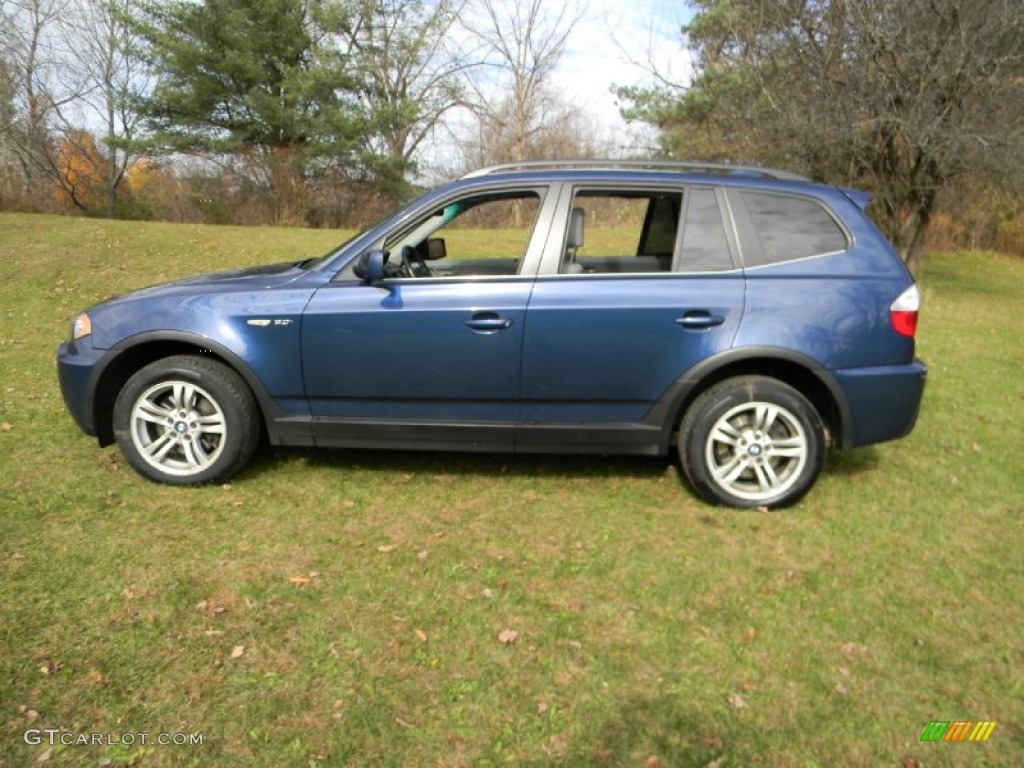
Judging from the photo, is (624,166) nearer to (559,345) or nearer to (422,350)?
(559,345)

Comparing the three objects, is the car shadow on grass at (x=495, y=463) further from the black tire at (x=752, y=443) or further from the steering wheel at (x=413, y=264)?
the steering wheel at (x=413, y=264)

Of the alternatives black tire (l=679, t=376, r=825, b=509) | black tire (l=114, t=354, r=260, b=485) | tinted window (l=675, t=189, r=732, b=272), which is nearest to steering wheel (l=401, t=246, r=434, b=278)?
black tire (l=114, t=354, r=260, b=485)

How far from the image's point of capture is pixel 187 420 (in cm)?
396

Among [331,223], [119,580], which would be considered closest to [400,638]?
[119,580]

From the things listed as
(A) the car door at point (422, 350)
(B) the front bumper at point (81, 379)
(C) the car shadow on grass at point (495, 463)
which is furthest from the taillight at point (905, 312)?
(B) the front bumper at point (81, 379)

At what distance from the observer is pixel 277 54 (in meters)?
25.4

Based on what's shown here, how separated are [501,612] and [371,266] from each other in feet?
6.08

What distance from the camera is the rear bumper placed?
12.3ft

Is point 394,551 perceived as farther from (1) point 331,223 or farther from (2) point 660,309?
(1) point 331,223

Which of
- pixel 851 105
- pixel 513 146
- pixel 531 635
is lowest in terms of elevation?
pixel 531 635

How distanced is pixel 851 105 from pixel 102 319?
12043 mm

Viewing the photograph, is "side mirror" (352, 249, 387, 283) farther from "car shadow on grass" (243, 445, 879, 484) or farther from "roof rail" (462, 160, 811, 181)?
"car shadow on grass" (243, 445, 879, 484)

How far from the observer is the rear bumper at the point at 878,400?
3.73 m

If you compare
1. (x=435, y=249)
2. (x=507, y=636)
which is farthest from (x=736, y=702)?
(x=435, y=249)
